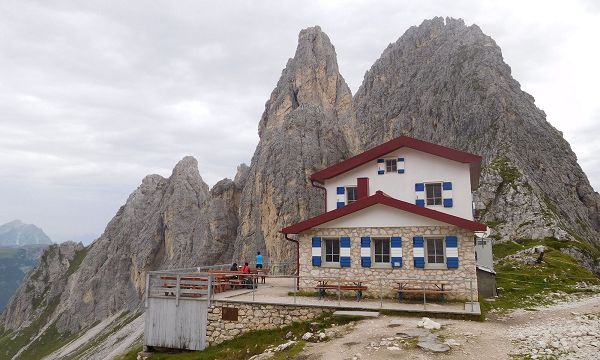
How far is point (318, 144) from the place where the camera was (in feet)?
279

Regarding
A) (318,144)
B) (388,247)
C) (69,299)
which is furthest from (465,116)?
(69,299)

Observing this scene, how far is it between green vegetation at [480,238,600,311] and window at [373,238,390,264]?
189 inches

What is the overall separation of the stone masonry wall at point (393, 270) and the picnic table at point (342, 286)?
0.28m

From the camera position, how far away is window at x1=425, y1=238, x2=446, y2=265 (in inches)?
760

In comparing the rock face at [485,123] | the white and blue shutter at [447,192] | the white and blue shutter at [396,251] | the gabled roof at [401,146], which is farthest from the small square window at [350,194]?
the rock face at [485,123]

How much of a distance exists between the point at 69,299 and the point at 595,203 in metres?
121

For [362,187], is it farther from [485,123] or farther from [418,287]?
[485,123]

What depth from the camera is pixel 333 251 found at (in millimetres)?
20922

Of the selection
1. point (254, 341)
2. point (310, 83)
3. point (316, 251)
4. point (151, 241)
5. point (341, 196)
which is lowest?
point (254, 341)

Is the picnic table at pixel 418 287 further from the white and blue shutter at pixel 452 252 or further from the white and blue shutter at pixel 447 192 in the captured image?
the white and blue shutter at pixel 447 192

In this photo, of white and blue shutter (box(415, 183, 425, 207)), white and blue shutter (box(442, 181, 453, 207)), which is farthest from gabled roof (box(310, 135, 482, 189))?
white and blue shutter (box(415, 183, 425, 207))

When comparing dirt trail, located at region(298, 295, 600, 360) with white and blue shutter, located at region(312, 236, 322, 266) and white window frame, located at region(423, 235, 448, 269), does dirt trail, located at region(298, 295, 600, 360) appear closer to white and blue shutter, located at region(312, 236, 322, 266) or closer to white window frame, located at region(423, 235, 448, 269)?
white window frame, located at region(423, 235, 448, 269)

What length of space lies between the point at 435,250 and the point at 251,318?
9005 millimetres

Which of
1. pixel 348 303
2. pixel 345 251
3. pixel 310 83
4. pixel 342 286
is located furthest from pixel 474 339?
pixel 310 83
